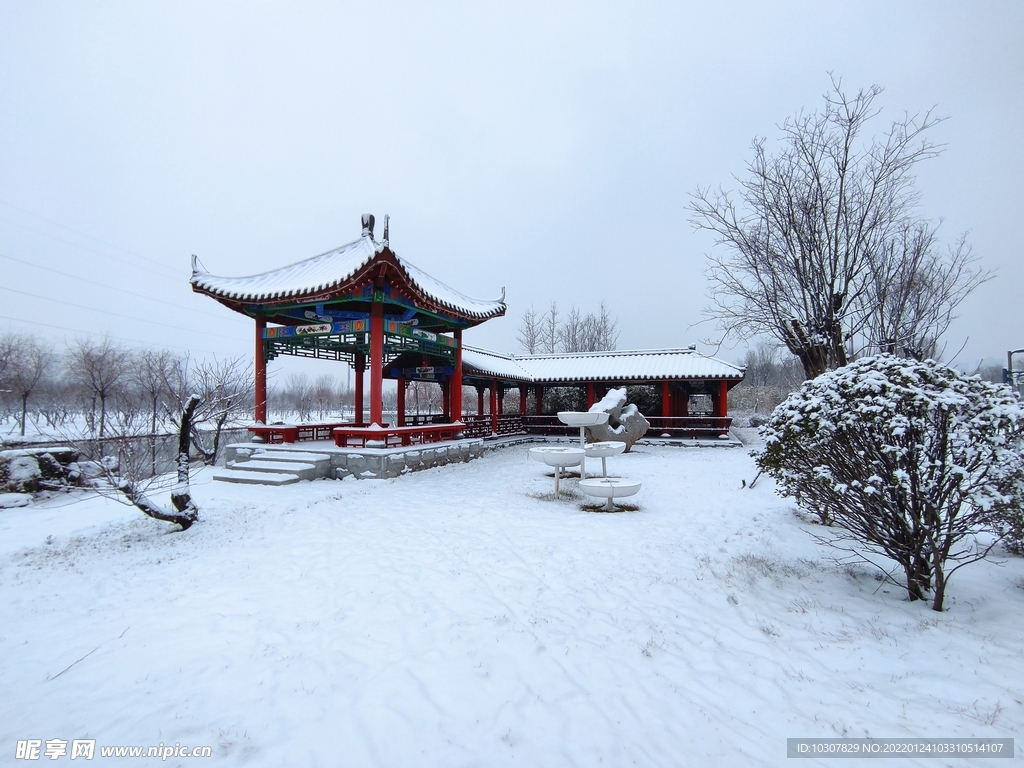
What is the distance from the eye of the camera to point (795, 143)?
21.1 ft

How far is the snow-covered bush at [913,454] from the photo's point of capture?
3.36 meters

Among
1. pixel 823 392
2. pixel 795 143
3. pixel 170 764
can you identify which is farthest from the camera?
pixel 795 143

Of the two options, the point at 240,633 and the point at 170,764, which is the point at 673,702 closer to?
the point at 170,764

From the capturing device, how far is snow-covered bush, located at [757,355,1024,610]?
11.0ft

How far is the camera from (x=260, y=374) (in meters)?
10.9

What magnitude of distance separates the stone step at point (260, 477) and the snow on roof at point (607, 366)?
748 centimetres

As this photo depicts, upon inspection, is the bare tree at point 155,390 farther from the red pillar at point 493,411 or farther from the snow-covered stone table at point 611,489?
the red pillar at point 493,411

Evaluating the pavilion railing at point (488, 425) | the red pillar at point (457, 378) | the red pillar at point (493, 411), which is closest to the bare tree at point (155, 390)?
the red pillar at point (457, 378)

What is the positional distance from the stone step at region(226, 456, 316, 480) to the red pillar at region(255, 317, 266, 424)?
1.65 meters

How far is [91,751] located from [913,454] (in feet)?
17.5

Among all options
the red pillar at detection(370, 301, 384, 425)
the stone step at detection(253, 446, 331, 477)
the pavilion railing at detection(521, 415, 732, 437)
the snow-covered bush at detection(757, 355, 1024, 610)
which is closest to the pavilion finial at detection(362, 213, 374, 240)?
the red pillar at detection(370, 301, 384, 425)

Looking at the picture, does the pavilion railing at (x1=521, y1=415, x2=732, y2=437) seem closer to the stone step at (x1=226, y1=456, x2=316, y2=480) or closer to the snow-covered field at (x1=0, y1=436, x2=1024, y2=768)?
the snow-covered field at (x1=0, y1=436, x2=1024, y2=768)

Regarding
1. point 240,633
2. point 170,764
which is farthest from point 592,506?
point 170,764

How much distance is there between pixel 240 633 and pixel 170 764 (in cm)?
118
